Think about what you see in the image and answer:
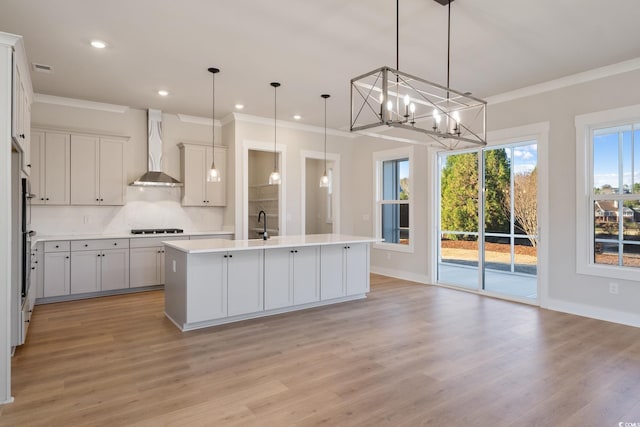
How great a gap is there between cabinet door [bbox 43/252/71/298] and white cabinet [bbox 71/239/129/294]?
68 mm

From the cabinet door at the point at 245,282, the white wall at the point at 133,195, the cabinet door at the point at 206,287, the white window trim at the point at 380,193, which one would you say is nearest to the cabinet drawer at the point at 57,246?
the white wall at the point at 133,195

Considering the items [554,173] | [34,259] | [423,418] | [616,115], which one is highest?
[616,115]

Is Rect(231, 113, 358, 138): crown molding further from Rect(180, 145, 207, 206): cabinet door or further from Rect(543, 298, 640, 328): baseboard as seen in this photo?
Rect(543, 298, 640, 328): baseboard

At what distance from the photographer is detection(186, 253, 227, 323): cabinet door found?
3.88 m

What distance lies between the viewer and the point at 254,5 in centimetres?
306

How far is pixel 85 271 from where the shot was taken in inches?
206

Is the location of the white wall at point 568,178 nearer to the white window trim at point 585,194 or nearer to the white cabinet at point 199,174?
the white window trim at point 585,194

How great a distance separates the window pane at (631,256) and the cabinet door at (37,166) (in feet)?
23.8

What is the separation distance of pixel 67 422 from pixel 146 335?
1563 mm

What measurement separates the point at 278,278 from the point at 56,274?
9.90 ft

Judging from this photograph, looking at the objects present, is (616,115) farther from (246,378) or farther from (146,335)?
(146,335)

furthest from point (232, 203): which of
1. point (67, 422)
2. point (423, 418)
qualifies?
point (423, 418)

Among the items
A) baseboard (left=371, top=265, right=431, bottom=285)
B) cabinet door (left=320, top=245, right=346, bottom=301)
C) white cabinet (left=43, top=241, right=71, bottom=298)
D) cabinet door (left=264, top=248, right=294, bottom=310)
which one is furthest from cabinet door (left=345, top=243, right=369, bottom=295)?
white cabinet (left=43, top=241, right=71, bottom=298)

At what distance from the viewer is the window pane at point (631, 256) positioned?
418 cm
